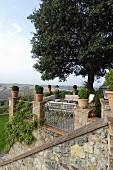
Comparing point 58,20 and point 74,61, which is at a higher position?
point 58,20

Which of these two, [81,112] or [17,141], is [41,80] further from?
[81,112]

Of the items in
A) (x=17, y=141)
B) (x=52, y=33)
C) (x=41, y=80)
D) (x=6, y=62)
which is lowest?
(x=17, y=141)

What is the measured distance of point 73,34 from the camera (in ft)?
50.6

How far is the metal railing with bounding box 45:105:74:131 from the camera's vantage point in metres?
7.70

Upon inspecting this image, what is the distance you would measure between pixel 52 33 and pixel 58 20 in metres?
1.01

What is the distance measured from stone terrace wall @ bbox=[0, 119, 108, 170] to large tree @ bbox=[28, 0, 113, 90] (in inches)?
364

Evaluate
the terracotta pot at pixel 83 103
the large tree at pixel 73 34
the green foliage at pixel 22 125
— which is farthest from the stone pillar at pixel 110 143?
the large tree at pixel 73 34

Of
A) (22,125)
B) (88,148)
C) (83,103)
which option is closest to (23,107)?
(22,125)

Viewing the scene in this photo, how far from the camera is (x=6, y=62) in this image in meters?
16.7

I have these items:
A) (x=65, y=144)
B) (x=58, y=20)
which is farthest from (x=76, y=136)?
(x=58, y=20)

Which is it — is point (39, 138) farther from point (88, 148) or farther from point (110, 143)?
point (110, 143)

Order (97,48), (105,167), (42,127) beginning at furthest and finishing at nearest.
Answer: (97,48) < (42,127) < (105,167)

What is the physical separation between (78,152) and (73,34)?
12.0m

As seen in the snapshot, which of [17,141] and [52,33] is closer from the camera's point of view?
[17,141]
